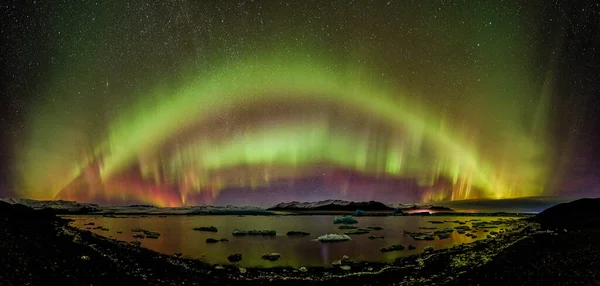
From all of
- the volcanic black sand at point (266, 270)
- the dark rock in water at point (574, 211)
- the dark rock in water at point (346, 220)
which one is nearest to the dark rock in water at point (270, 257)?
the volcanic black sand at point (266, 270)

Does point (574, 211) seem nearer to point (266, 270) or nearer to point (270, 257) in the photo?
point (270, 257)

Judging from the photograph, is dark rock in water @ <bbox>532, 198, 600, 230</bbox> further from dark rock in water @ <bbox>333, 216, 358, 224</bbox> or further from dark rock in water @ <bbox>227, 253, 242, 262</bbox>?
dark rock in water @ <bbox>227, 253, 242, 262</bbox>

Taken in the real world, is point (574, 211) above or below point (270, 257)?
above

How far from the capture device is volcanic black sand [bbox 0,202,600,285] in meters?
9.98

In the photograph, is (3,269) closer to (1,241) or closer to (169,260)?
(1,241)

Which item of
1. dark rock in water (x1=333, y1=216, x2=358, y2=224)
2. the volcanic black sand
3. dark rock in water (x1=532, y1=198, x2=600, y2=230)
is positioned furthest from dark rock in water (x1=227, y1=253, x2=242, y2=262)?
dark rock in water (x1=532, y1=198, x2=600, y2=230)

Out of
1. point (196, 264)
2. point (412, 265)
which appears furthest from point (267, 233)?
point (412, 265)

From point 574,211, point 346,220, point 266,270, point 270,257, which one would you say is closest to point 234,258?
point 270,257

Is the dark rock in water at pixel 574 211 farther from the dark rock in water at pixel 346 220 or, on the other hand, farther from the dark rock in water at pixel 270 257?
the dark rock in water at pixel 270 257

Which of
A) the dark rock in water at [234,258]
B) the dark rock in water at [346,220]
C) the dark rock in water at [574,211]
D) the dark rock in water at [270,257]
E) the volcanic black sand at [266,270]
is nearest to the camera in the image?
the volcanic black sand at [266,270]

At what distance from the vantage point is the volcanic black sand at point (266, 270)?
9.98 meters

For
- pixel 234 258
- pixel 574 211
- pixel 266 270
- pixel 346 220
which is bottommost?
pixel 346 220

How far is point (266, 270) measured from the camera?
13703 millimetres

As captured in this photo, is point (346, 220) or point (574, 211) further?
point (346, 220)
